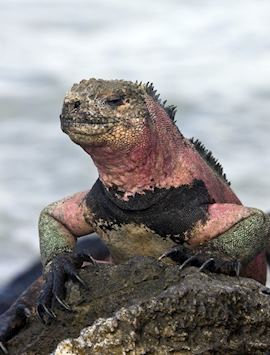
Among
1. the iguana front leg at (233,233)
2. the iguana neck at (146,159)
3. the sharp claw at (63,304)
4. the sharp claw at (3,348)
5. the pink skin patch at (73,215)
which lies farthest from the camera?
the pink skin patch at (73,215)

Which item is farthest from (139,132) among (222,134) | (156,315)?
(222,134)

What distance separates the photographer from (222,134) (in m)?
12.9

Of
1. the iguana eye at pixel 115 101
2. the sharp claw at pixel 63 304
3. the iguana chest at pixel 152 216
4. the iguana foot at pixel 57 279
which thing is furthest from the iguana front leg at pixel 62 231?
the iguana eye at pixel 115 101

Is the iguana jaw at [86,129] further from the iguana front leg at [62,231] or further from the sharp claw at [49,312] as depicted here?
the sharp claw at [49,312]

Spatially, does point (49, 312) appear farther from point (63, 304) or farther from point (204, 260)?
point (204, 260)

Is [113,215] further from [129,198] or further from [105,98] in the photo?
[105,98]

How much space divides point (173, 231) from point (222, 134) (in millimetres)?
7404

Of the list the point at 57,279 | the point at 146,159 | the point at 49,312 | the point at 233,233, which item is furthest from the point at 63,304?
the point at 233,233

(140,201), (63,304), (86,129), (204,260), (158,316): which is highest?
(86,129)

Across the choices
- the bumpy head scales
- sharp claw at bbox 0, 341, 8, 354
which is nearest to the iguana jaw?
the bumpy head scales

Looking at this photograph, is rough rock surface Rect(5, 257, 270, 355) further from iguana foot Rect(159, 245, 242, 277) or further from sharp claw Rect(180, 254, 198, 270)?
iguana foot Rect(159, 245, 242, 277)

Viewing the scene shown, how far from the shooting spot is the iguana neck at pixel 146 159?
527cm

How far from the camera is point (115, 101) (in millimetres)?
5230

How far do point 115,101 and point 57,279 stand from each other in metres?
0.76
